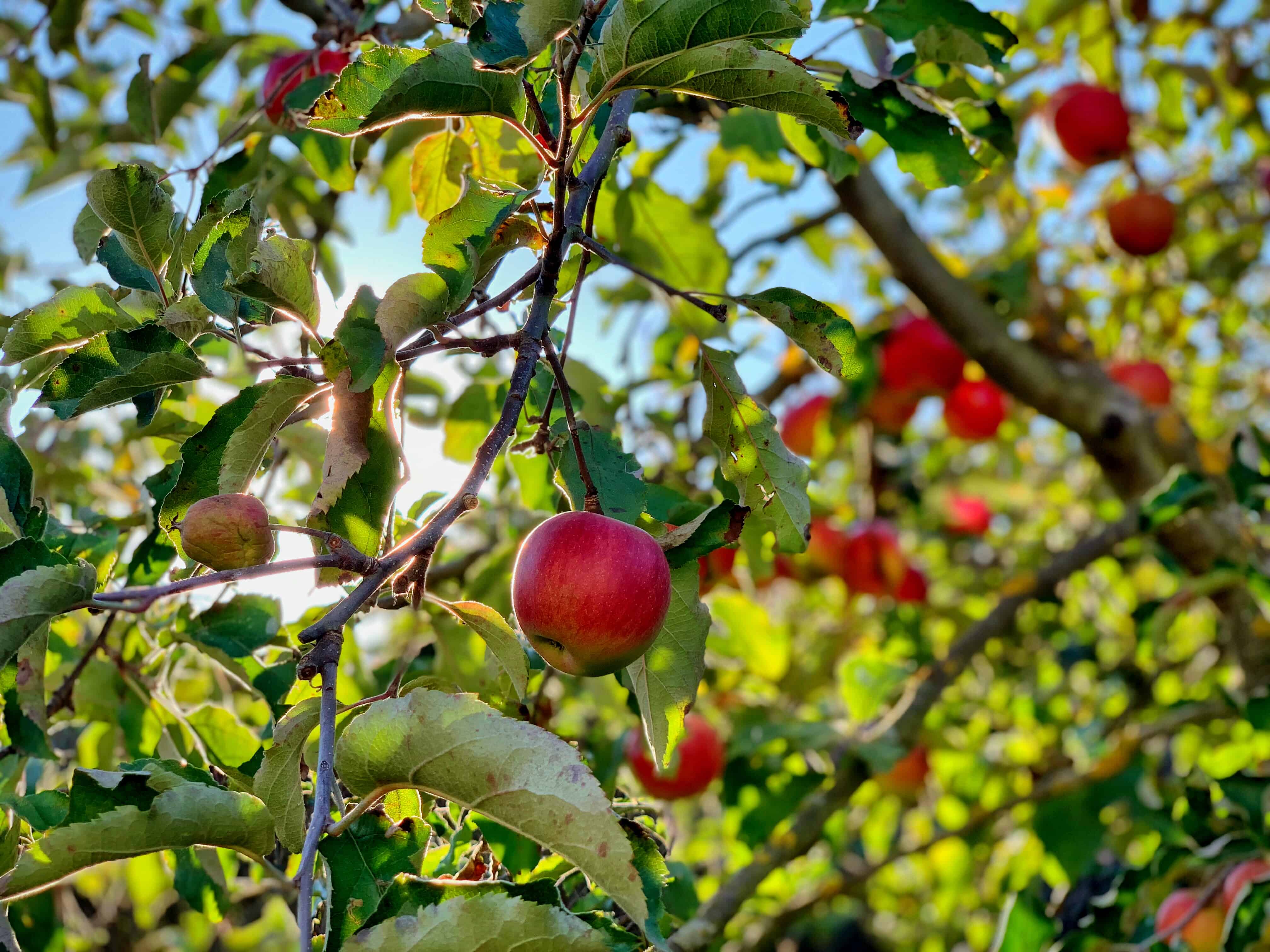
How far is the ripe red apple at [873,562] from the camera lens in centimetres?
266

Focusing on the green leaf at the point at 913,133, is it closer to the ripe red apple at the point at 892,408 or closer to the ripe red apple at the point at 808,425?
the ripe red apple at the point at 892,408

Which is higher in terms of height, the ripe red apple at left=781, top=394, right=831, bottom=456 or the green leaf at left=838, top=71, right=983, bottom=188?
the green leaf at left=838, top=71, right=983, bottom=188

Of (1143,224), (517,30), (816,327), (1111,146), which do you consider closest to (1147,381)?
(1143,224)

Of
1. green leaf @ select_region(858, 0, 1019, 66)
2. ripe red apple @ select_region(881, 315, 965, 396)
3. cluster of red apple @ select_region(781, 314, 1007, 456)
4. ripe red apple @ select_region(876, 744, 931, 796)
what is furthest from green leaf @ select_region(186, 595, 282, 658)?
ripe red apple @ select_region(876, 744, 931, 796)

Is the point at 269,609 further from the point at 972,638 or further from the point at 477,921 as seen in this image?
the point at 972,638

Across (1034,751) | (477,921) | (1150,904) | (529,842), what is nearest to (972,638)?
(1150,904)

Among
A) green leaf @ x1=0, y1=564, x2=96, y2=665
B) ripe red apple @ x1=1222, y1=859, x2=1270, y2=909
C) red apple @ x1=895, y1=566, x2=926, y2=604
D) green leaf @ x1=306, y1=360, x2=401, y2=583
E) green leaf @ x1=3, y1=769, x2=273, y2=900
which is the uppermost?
green leaf @ x1=306, y1=360, x2=401, y2=583

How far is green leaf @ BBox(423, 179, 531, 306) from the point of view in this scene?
700 millimetres

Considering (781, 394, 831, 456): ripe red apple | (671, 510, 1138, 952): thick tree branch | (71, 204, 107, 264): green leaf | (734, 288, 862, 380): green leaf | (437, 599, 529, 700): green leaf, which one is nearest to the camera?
(437, 599, 529, 700): green leaf

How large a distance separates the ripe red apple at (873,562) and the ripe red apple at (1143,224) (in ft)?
3.07

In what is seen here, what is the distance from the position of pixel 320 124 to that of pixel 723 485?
1.77 feet

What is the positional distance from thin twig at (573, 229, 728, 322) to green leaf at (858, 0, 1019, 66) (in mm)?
439

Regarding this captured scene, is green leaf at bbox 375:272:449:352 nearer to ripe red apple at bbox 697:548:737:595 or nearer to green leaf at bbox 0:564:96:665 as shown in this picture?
green leaf at bbox 0:564:96:665

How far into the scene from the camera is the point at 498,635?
0.79 meters
